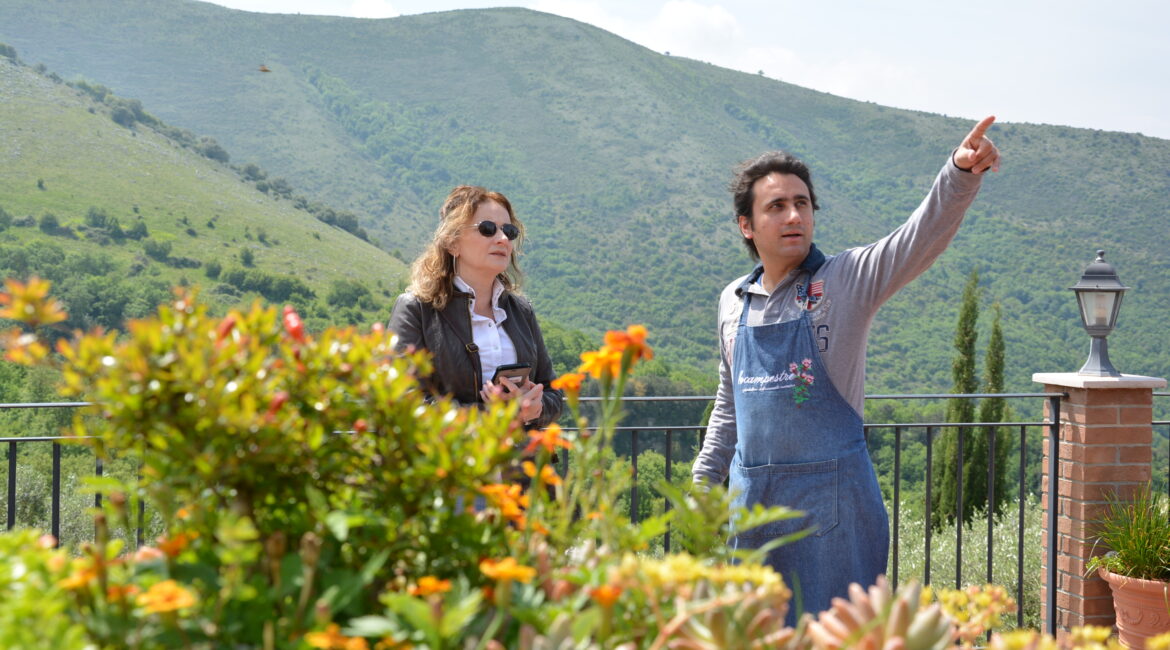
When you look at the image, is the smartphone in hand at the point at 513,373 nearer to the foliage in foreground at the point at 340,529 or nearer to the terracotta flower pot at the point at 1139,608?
the foliage in foreground at the point at 340,529

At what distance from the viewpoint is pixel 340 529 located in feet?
2.25

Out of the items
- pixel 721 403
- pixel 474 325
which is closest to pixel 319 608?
pixel 721 403

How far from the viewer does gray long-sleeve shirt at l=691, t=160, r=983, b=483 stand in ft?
5.86

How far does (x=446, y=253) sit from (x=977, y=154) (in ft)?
4.62

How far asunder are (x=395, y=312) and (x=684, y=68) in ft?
207

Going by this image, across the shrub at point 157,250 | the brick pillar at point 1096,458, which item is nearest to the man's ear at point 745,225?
the brick pillar at point 1096,458

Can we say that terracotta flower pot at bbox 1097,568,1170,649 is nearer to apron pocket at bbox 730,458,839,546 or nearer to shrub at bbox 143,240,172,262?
apron pocket at bbox 730,458,839,546

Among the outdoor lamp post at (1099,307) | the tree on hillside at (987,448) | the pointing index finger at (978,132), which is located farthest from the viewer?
the tree on hillside at (987,448)

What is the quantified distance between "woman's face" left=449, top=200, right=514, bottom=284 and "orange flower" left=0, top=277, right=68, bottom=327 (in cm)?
185

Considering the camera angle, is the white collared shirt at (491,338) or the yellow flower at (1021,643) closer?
the yellow flower at (1021,643)

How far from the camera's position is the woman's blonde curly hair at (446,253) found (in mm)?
2453

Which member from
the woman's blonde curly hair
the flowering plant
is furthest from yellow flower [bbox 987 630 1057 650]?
the woman's blonde curly hair

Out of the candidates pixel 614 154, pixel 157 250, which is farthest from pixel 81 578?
pixel 614 154

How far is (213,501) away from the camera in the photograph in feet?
2.54
